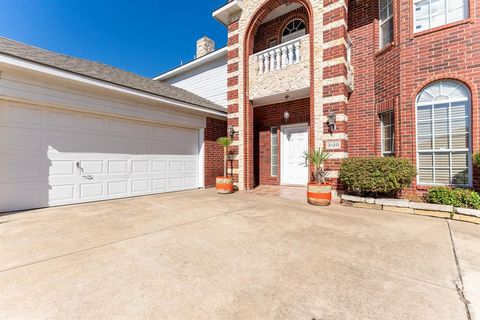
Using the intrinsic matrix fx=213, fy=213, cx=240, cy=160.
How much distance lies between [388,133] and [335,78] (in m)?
2.38

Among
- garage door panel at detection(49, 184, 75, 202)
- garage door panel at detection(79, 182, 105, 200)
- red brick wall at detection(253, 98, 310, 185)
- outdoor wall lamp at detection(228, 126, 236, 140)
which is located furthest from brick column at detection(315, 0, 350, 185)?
garage door panel at detection(49, 184, 75, 202)

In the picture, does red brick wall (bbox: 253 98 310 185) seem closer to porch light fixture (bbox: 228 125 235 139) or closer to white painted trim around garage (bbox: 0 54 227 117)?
porch light fixture (bbox: 228 125 235 139)

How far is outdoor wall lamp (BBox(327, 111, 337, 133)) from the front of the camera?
6.43 meters

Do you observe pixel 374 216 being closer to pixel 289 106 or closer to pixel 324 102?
pixel 324 102

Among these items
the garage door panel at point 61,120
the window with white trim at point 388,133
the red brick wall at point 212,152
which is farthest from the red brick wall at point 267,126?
the garage door panel at point 61,120

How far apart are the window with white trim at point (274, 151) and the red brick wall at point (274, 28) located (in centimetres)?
368

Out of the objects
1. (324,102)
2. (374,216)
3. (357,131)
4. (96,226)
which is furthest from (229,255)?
(357,131)

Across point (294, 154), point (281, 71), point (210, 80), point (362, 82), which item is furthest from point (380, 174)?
point (210, 80)

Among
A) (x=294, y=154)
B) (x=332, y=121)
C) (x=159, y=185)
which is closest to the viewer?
(x=332, y=121)

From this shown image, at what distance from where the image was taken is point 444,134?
543cm

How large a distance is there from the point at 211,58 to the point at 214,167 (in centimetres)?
595

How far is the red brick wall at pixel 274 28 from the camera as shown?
8383 mm

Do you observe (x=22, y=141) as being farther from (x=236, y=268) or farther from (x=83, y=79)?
(x=236, y=268)

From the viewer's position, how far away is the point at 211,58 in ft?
36.8
